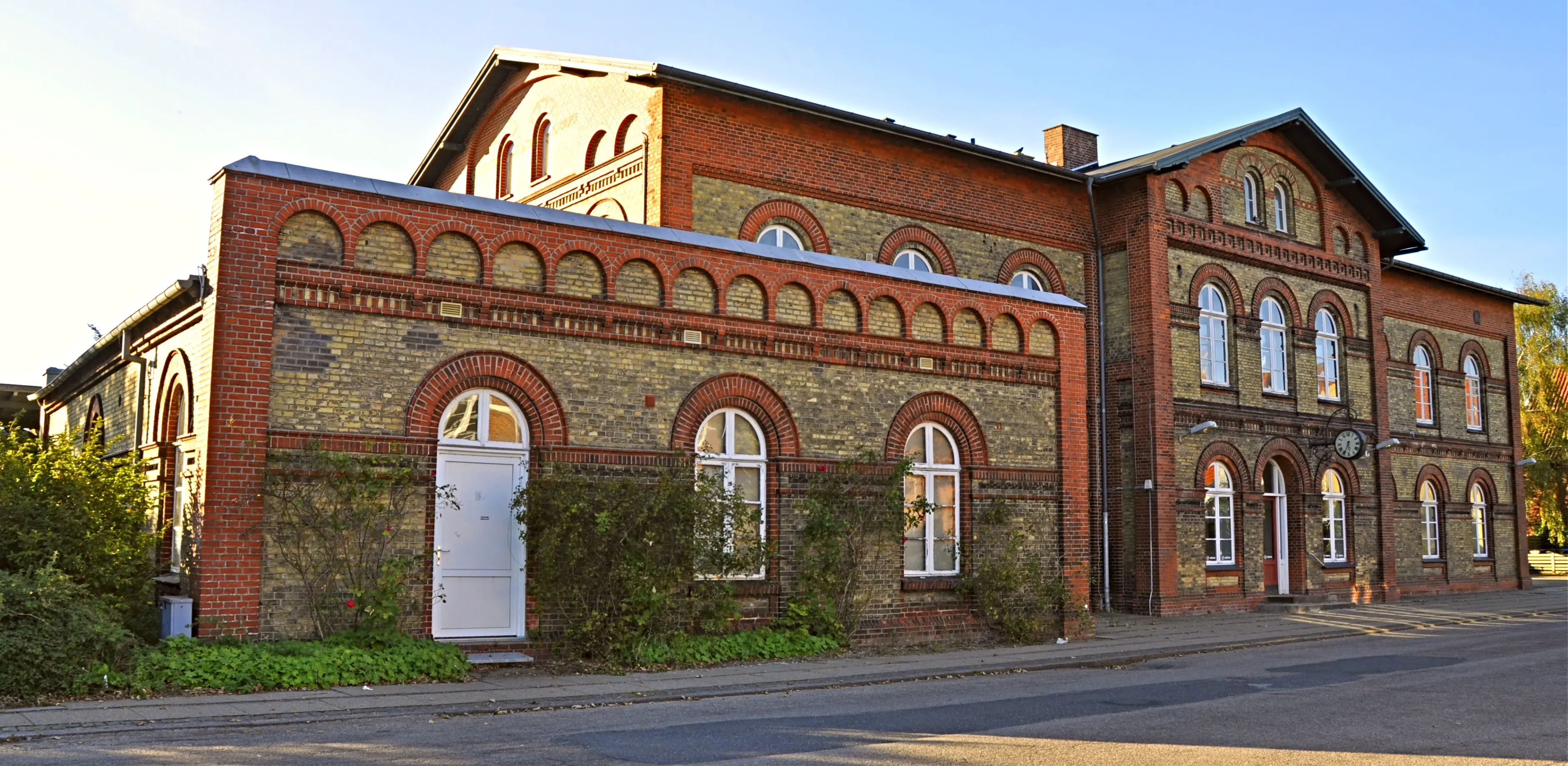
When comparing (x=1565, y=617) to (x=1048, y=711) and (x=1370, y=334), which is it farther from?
(x=1048, y=711)

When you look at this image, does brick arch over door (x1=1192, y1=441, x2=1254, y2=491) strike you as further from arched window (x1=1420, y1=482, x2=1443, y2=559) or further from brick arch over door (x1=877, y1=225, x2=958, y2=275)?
arched window (x1=1420, y1=482, x2=1443, y2=559)

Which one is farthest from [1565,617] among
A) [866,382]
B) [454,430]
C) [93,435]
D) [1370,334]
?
[93,435]

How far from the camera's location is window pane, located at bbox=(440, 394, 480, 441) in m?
13.0

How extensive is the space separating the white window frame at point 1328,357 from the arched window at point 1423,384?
447cm

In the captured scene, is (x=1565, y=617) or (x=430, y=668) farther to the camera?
(x=1565, y=617)

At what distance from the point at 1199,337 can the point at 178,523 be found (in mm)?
17938

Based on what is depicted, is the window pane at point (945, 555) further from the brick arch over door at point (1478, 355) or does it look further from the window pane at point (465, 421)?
the brick arch over door at point (1478, 355)

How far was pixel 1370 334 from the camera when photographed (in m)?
27.5

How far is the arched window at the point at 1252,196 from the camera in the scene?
83.5ft

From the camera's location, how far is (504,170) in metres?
23.4

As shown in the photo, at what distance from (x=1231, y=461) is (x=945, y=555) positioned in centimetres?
962

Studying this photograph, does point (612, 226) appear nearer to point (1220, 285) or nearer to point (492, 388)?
point (492, 388)

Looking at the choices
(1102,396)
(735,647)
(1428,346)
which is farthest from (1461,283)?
(735,647)

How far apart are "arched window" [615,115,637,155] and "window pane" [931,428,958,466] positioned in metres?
6.68
